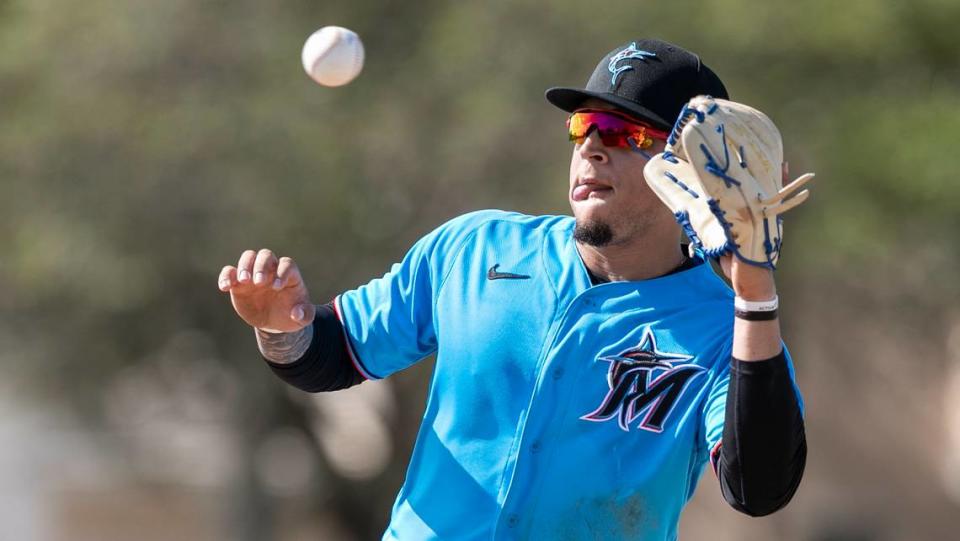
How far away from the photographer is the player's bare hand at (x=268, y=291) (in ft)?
12.2

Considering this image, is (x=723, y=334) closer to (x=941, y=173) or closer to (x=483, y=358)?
(x=483, y=358)

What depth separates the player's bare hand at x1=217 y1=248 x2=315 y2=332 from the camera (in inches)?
146

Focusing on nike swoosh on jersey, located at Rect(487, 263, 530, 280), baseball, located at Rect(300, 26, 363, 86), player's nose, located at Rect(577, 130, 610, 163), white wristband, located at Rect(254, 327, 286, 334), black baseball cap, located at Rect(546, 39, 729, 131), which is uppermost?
baseball, located at Rect(300, 26, 363, 86)

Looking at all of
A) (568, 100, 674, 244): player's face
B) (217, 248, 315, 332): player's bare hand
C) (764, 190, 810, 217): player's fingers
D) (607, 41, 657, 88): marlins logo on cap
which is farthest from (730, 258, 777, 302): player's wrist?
(217, 248, 315, 332): player's bare hand

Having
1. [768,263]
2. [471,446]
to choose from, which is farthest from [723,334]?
[471,446]

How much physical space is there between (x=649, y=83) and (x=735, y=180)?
2.15ft

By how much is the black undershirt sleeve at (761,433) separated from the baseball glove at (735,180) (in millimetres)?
266

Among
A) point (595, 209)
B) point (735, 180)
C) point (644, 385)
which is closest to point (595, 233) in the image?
point (595, 209)

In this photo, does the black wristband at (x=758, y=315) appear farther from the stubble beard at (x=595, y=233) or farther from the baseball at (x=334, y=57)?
the baseball at (x=334, y=57)

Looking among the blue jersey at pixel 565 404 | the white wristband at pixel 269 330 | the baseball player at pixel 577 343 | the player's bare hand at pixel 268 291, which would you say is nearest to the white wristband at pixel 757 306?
the baseball player at pixel 577 343

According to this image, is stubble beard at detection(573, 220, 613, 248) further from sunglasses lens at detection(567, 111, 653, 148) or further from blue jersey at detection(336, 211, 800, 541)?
sunglasses lens at detection(567, 111, 653, 148)

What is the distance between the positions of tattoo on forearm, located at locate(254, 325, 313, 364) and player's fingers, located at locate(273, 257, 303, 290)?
0.18 meters

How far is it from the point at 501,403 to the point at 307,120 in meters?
10.5

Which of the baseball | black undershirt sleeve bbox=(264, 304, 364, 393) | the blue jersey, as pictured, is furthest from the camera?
the baseball
